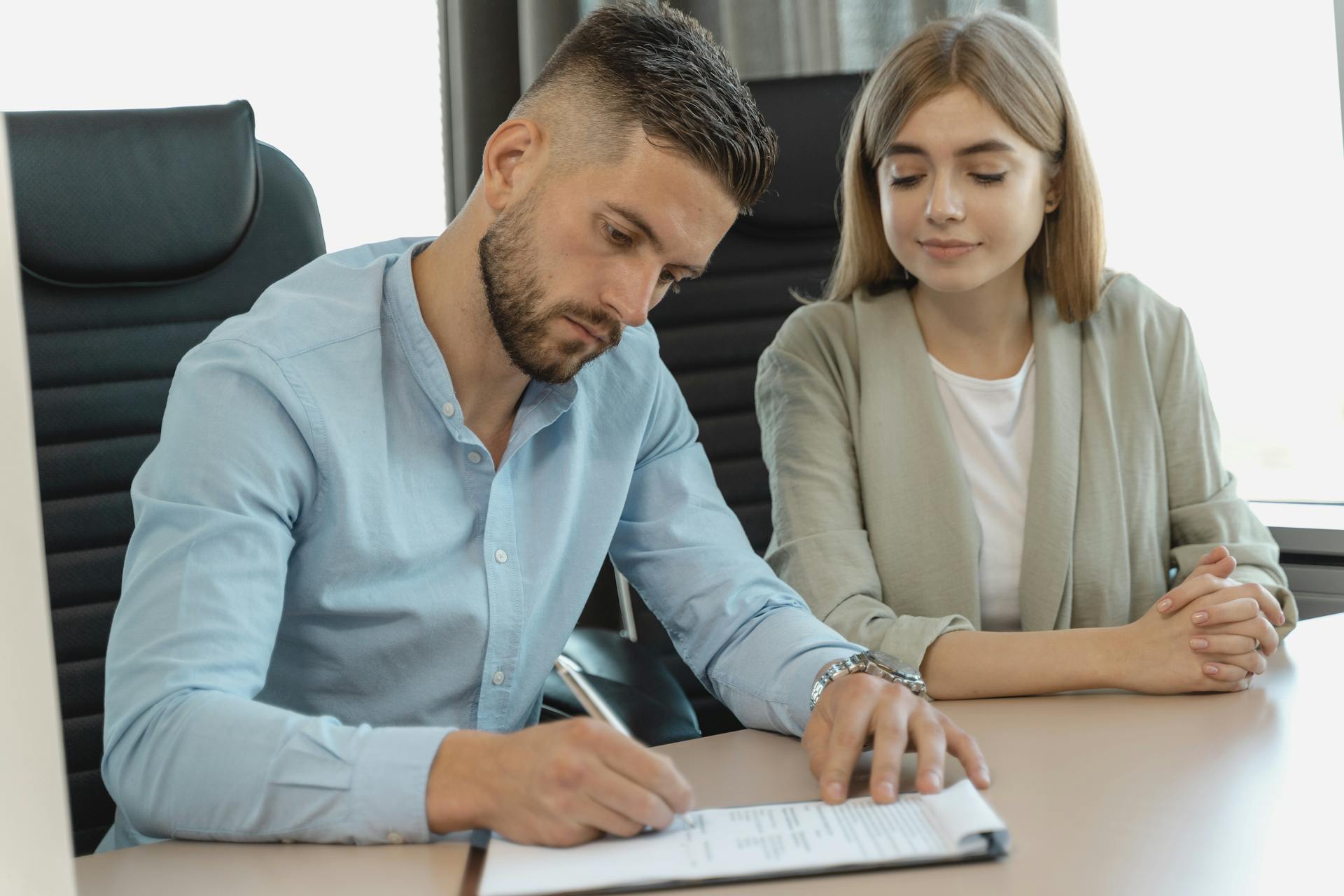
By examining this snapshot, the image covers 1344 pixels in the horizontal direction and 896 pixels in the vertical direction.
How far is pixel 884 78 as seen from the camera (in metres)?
1.40

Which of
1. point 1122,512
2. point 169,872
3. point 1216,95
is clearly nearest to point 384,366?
point 169,872

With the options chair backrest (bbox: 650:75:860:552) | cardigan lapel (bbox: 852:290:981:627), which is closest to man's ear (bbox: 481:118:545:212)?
cardigan lapel (bbox: 852:290:981:627)

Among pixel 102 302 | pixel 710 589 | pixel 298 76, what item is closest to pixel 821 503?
pixel 710 589

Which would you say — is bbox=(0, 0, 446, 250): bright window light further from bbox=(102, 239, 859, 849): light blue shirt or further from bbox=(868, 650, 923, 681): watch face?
bbox=(868, 650, 923, 681): watch face

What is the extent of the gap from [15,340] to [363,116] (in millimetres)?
1822

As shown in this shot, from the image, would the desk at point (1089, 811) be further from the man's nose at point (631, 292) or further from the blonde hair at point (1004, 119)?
the blonde hair at point (1004, 119)

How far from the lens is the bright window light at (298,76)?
1979 mm

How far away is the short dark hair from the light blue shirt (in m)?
0.23

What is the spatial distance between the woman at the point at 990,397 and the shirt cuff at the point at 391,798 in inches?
22.4

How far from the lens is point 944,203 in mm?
1323

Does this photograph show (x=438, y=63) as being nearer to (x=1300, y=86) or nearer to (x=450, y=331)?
(x=450, y=331)

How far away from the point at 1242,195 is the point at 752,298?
0.82 meters

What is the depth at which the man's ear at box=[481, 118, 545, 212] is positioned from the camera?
1.05 m

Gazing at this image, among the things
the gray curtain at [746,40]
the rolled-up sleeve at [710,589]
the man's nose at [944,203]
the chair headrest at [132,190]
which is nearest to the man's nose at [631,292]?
the rolled-up sleeve at [710,589]
